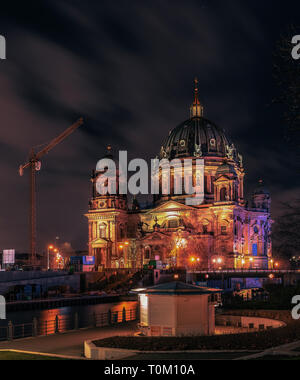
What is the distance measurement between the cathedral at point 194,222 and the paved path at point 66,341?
8115 cm

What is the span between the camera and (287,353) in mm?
24812

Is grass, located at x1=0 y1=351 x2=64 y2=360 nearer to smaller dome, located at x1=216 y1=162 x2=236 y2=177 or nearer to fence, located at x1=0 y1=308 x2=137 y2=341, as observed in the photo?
fence, located at x1=0 y1=308 x2=137 y2=341

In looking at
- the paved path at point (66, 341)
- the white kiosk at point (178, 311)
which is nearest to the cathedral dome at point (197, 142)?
the paved path at point (66, 341)

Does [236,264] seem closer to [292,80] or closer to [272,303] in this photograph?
[272,303]

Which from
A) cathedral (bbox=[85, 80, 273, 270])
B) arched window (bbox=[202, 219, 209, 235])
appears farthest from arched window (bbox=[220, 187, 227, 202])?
arched window (bbox=[202, 219, 209, 235])

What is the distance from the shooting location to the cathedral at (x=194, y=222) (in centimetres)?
13100

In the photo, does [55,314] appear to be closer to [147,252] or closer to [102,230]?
[147,252]

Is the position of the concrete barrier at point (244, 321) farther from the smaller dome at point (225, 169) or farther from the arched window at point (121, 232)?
the arched window at point (121, 232)

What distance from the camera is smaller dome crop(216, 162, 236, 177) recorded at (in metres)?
136

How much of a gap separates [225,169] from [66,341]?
106 metres

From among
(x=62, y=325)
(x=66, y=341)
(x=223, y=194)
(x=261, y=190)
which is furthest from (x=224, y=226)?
(x=66, y=341)
